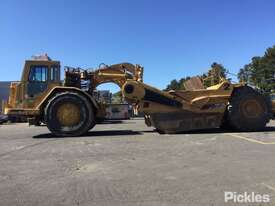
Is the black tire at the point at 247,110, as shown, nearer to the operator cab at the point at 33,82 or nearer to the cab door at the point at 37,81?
the operator cab at the point at 33,82

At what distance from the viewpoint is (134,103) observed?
1661cm

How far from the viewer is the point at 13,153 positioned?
444 inches

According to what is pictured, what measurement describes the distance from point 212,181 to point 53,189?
2.80 metres

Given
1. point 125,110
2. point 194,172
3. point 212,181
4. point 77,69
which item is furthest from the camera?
point 125,110

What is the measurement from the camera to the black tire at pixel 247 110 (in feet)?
54.4

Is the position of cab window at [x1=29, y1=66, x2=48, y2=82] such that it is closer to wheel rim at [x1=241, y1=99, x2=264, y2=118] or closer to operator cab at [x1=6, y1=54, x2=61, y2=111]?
operator cab at [x1=6, y1=54, x2=61, y2=111]

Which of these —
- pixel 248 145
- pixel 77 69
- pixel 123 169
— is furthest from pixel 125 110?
pixel 123 169

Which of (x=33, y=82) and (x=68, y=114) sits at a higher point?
(x=33, y=82)

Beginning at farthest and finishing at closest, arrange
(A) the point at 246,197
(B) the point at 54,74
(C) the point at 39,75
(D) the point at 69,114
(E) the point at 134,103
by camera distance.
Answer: (B) the point at 54,74 → (C) the point at 39,75 → (E) the point at 134,103 → (D) the point at 69,114 → (A) the point at 246,197

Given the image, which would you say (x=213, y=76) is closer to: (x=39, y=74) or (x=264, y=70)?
(x=39, y=74)

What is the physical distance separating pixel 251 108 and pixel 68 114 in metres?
7.35

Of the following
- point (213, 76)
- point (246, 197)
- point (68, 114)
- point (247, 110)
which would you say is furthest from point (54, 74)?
point (246, 197)

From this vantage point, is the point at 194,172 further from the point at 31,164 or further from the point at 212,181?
the point at 31,164

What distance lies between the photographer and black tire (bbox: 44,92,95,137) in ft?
51.5
